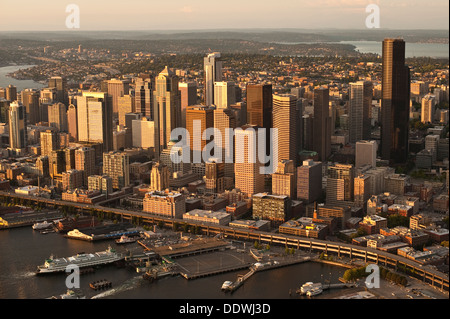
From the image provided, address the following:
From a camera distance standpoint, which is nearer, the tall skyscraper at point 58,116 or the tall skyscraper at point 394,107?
the tall skyscraper at point 394,107

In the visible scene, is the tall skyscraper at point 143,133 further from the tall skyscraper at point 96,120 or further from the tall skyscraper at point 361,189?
the tall skyscraper at point 361,189

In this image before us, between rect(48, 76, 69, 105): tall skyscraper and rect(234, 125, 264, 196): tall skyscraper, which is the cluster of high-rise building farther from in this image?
rect(48, 76, 69, 105): tall skyscraper

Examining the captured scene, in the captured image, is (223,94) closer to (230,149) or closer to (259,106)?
(259,106)

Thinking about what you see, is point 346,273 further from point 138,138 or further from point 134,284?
point 138,138

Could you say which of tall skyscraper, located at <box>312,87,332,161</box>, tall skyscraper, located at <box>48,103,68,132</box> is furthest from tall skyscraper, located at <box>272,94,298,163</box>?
tall skyscraper, located at <box>48,103,68,132</box>

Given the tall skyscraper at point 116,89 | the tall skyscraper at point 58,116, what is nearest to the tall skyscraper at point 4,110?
the tall skyscraper at point 58,116

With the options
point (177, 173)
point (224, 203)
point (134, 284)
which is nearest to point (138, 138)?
point (177, 173)

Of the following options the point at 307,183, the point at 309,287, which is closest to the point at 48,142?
the point at 307,183
